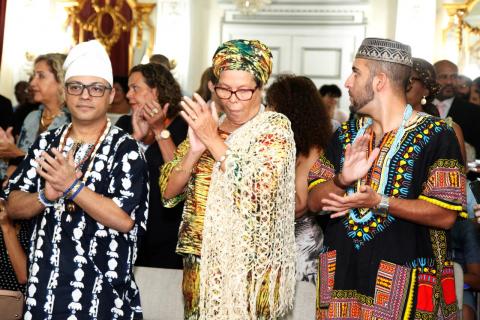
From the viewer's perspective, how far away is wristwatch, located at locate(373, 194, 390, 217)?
287 cm

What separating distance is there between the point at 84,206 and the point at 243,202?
22.4 inches

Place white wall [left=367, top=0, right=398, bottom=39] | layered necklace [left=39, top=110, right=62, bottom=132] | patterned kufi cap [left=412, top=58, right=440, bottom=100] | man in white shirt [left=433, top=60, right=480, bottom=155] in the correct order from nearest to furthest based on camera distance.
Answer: patterned kufi cap [left=412, top=58, right=440, bottom=100], layered necklace [left=39, top=110, right=62, bottom=132], man in white shirt [left=433, top=60, right=480, bottom=155], white wall [left=367, top=0, right=398, bottom=39]

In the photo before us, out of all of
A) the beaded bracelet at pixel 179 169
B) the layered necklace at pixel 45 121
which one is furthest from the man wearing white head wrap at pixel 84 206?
the layered necklace at pixel 45 121

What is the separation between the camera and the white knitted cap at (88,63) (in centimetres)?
327

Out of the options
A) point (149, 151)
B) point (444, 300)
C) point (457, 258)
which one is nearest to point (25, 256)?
point (149, 151)

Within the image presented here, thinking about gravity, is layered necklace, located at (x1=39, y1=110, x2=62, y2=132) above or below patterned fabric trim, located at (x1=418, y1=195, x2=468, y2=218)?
above

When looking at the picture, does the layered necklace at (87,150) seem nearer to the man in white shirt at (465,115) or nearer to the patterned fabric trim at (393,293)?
the patterned fabric trim at (393,293)

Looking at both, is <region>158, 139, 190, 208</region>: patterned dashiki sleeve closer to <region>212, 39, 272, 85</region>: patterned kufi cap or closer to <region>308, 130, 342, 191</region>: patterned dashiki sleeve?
<region>212, 39, 272, 85</region>: patterned kufi cap

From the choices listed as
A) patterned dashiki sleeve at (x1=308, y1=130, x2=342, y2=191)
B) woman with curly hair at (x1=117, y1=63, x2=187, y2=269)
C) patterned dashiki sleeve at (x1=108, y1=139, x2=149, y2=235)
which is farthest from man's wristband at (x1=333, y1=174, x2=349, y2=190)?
woman with curly hair at (x1=117, y1=63, x2=187, y2=269)

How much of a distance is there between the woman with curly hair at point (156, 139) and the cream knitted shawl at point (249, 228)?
135 cm

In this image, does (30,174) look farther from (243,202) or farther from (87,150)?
(243,202)

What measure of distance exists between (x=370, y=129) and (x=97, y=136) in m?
1.03

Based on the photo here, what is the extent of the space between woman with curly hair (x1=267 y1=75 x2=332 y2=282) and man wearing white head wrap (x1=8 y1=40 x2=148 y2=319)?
121 cm

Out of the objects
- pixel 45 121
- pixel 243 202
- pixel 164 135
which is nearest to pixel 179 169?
pixel 243 202
